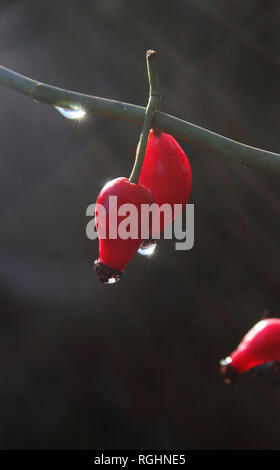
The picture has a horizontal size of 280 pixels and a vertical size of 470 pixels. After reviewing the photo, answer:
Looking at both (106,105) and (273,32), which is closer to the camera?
(106,105)

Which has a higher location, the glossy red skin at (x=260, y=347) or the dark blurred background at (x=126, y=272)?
the dark blurred background at (x=126, y=272)

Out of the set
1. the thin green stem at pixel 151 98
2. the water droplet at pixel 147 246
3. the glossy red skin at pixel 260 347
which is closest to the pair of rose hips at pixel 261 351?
the glossy red skin at pixel 260 347

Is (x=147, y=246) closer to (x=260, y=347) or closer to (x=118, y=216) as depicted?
(x=118, y=216)

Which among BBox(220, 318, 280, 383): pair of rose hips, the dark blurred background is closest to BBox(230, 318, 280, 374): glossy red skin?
BBox(220, 318, 280, 383): pair of rose hips

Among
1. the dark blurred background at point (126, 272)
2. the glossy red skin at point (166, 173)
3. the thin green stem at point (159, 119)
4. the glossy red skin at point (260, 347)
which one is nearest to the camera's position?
the thin green stem at point (159, 119)

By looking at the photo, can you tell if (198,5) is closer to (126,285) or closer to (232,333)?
(126,285)

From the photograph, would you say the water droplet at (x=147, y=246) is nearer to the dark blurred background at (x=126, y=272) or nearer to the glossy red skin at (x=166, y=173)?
the glossy red skin at (x=166, y=173)

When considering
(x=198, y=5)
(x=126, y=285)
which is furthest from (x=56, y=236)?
(x=198, y=5)
